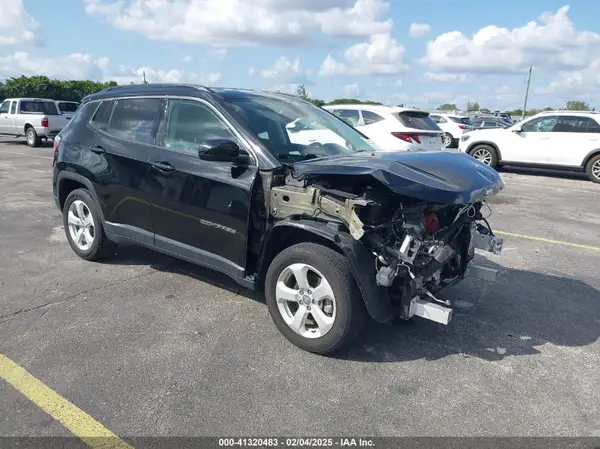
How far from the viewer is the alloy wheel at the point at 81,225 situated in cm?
547

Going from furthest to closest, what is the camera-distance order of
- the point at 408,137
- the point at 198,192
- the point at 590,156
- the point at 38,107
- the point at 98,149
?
the point at 38,107 < the point at 590,156 < the point at 408,137 < the point at 98,149 < the point at 198,192

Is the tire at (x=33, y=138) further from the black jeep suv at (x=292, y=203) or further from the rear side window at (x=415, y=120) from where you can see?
the black jeep suv at (x=292, y=203)

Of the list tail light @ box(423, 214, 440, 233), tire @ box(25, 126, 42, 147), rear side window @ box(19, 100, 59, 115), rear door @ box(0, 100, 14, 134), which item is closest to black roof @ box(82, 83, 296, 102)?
tail light @ box(423, 214, 440, 233)

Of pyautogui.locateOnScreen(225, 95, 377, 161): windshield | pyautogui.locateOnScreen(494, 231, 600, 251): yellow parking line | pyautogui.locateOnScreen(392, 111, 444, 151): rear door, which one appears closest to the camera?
pyautogui.locateOnScreen(225, 95, 377, 161): windshield

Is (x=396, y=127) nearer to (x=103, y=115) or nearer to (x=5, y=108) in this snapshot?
(x=103, y=115)

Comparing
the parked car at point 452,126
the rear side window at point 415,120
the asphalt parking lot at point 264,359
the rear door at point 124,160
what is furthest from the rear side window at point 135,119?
the parked car at point 452,126

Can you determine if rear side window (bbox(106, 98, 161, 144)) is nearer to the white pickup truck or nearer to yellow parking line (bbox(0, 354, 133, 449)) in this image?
yellow parking line (bbox(0, 354, 133, 449))

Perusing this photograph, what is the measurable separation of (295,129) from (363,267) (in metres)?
1.60

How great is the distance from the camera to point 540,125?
13938 millimetres

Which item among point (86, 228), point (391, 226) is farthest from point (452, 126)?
point (391, 226)

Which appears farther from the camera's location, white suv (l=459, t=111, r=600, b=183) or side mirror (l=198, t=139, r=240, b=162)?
white suv (l=459, t=111, r=600, b=183)

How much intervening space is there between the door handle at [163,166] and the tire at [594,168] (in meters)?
12.3

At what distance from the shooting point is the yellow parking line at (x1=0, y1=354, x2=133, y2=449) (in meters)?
2.75

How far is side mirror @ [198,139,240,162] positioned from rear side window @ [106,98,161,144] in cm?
107
